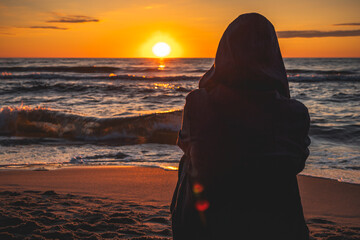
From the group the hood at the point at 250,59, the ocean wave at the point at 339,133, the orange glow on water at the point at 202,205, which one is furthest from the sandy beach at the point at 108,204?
the ocean wave at the point at 339,133

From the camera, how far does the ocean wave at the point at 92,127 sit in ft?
30.0

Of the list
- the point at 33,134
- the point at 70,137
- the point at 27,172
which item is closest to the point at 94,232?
the point at 27,172

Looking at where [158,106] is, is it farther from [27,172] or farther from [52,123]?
[27,172]

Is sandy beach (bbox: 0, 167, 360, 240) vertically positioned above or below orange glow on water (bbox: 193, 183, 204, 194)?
below

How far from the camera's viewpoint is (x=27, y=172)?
5.45 m

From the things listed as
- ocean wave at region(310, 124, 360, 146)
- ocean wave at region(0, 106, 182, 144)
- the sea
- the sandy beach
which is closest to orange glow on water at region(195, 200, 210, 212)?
the sandy beach

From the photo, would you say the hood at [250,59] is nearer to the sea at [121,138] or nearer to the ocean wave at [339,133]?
the sea at [121,138]

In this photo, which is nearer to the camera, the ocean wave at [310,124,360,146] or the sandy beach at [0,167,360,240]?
the sandy beach at [0,167,360,240]

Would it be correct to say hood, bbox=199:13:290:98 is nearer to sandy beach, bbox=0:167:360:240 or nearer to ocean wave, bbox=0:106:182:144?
sandy beach, bbox=0:167:360:240

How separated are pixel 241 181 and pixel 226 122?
240mm

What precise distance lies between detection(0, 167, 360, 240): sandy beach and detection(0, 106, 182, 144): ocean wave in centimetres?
338

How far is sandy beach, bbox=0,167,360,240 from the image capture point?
10.7 ft

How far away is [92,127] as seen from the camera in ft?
31.3

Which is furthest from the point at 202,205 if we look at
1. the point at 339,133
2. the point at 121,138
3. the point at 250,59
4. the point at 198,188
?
the point at 339,133
